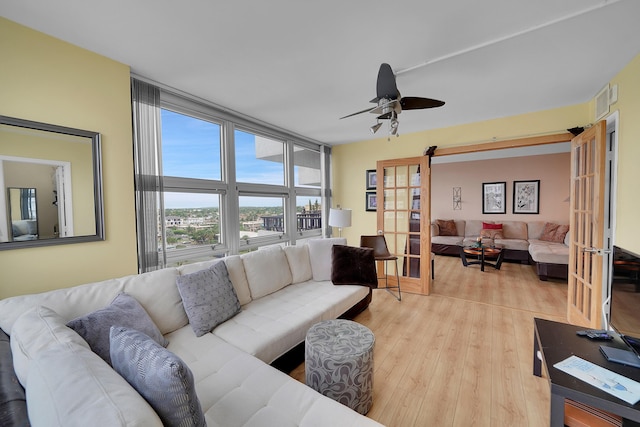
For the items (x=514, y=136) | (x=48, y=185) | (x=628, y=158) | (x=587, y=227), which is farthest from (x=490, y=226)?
(x=48, y=185)

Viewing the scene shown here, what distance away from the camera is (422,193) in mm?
3816

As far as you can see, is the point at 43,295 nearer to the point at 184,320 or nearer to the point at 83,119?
the point at 184,320

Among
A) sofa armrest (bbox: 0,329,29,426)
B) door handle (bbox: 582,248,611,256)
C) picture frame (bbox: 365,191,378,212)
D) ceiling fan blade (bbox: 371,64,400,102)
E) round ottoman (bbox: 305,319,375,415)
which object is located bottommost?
round ottoman (bbox: 305,319,375,415)

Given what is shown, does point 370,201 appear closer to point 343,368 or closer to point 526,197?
point 343,368

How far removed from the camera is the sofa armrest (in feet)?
2.41

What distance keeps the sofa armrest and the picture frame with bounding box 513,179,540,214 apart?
26.4 ft

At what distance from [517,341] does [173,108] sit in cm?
429

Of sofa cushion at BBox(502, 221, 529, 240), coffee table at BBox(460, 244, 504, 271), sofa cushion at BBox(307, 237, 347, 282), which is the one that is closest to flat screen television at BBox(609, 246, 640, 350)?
sofa cushion at BBox(307, 237, 347, 282)

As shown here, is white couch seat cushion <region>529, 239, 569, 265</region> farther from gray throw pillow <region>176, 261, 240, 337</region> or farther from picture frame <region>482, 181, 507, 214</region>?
gray throw pillow <region>176, 261, 240, 337</region>

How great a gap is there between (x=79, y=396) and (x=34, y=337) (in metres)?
0.65

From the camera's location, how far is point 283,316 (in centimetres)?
213

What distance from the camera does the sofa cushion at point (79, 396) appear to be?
2.13ft

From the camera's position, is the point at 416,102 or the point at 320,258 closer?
the point at 416,102

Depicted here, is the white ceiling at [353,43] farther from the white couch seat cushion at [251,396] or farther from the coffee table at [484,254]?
the coffee table at [484,254]
